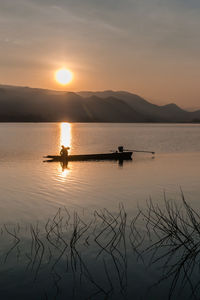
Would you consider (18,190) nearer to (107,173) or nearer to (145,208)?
(145,208)

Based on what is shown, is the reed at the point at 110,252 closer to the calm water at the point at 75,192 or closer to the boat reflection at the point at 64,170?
the calm water at the point at 75,192

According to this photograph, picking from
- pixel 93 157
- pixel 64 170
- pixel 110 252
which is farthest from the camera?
pixel 93 157

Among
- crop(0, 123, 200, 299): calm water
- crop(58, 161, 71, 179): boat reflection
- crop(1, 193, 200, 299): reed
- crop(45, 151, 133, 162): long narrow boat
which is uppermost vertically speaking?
crop(45, 151, 133, 162): long narrow boat

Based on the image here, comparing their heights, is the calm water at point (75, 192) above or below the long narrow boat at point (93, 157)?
below

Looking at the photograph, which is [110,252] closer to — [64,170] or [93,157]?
[64,170]

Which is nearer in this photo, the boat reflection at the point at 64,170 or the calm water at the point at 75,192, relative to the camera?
the calm water at the point at 75,192

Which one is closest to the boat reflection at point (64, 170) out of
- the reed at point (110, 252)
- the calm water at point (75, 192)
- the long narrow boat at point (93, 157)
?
the calm water at point (75, 192)

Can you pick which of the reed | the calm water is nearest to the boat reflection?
the calm water

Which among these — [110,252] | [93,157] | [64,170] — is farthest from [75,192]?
[93,157]

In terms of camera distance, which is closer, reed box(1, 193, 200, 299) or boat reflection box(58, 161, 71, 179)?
reed box(1, 193, 200, 299)

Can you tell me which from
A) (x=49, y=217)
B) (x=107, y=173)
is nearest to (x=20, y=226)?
(x=49, y=217)

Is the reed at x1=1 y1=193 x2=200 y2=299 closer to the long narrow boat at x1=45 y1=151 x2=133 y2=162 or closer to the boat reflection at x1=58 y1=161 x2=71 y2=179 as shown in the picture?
the boat reflection at x1=58 y1=161 x2=71 y2=179

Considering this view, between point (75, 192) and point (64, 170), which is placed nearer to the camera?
point (75, 192)

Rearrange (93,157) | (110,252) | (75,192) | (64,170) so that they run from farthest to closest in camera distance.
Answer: (93,157) → (64,170) → (75,192) → (110,252)
